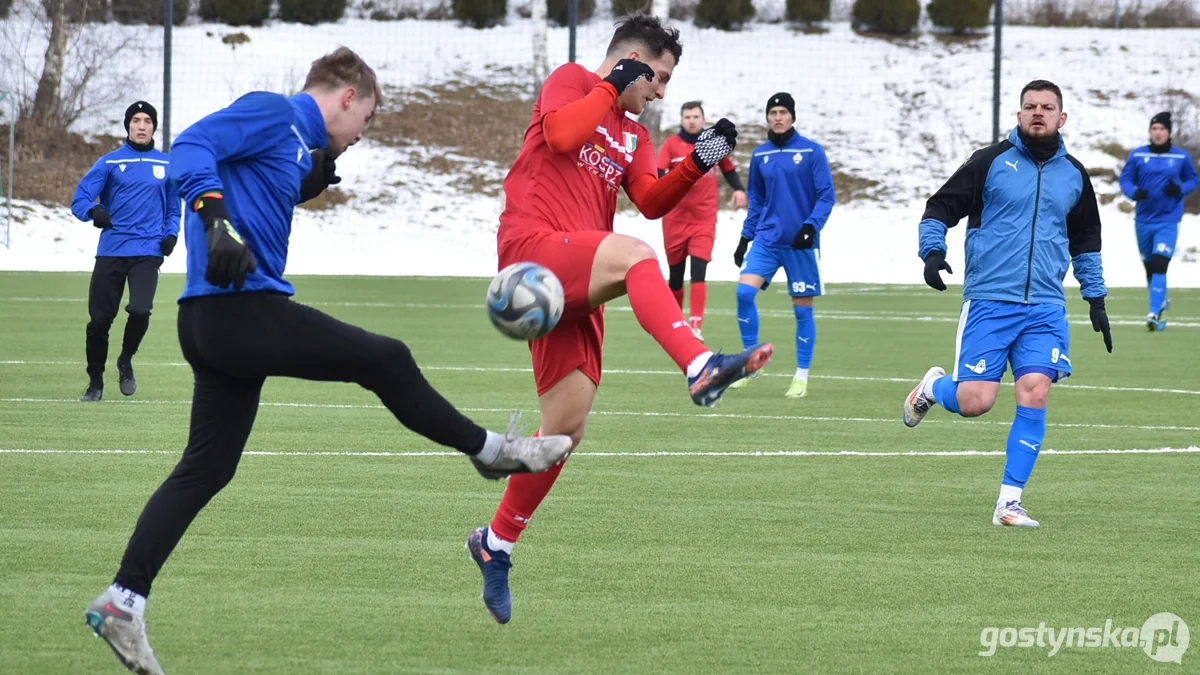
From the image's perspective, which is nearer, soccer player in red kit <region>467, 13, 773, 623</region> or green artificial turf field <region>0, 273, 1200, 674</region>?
green artificial turf field <region>0, 273, 1200, 674</region>

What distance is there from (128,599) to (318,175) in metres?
1.49

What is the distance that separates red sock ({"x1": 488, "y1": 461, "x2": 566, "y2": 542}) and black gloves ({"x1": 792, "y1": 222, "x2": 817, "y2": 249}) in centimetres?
762

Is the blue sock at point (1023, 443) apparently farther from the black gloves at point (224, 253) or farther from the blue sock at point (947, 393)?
the black gloves at point (224, 253)

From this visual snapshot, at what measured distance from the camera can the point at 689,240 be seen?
57.2ft

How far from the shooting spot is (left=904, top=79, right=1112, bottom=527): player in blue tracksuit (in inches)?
310

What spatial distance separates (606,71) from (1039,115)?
2.40m

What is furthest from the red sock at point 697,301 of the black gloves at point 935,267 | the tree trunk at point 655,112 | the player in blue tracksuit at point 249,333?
the tree trunk at point 655,112

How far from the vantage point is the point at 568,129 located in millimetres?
6086

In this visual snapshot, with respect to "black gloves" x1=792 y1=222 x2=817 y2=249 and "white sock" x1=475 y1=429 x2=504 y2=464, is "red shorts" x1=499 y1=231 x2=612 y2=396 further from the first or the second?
"black gloves" x1=792 y1=222 x2=817 y2=249

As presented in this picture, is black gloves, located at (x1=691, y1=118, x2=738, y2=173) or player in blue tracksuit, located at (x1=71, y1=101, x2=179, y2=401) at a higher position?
black gloves, located at (x1=691, y1=118, x2=738, y2=173)

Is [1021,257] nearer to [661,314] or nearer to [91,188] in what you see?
[661,314]

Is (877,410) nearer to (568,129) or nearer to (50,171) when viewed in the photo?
(568,129)

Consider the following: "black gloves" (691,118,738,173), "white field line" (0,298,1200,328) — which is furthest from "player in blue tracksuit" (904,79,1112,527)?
"white field line" (0,298,1200,328)

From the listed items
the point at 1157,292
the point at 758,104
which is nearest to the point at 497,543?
the point at 1157,292
